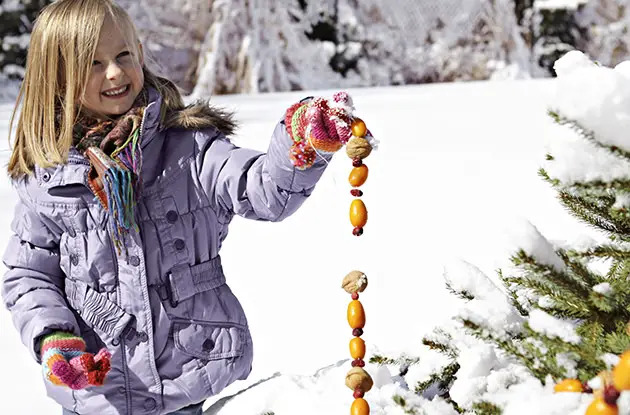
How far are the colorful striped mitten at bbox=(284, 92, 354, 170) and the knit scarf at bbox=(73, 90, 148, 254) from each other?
419mm

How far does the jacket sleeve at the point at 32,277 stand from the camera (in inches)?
72.4

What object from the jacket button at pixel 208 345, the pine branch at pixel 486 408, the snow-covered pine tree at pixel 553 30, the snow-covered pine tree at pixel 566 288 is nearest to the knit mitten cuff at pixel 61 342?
the jacket button at pixel 208 345

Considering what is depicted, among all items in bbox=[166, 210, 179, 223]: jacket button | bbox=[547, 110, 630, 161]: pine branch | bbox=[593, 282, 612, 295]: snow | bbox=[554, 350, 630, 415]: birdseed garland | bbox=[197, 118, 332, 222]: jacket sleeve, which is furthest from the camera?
bbox=[166, 210, 179, 223]: jacket button

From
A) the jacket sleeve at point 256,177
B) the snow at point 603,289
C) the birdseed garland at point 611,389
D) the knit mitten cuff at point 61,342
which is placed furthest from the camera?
the knit mitten cuff at point 61,342

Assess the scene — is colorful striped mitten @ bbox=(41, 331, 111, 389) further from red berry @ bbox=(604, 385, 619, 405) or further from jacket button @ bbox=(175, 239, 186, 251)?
A: red berry @ bbox=(604, 385, 619, 405)

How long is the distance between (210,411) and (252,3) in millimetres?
8902

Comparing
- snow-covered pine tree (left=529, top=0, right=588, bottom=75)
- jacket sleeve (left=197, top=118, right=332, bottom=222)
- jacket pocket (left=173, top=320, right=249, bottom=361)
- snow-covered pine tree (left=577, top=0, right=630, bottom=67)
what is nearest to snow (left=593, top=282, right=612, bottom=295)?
jacket sleeve (left=197, top=118, right=332, bottom=222)

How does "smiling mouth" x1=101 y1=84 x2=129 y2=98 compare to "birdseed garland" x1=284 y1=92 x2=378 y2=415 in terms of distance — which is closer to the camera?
"birdseed garland" x1=284 y1=92 x2=378 y2=415

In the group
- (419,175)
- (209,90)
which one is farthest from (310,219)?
(209,90)

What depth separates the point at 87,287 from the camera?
74.6 inches

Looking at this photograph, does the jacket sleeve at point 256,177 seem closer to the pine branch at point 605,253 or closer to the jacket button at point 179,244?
the jacket button at point 179,244

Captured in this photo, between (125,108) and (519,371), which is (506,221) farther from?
(125,108)

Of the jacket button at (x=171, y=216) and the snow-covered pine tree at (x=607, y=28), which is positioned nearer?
the jacket button at (x=171, y=216)

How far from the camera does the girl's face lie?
1.85m
